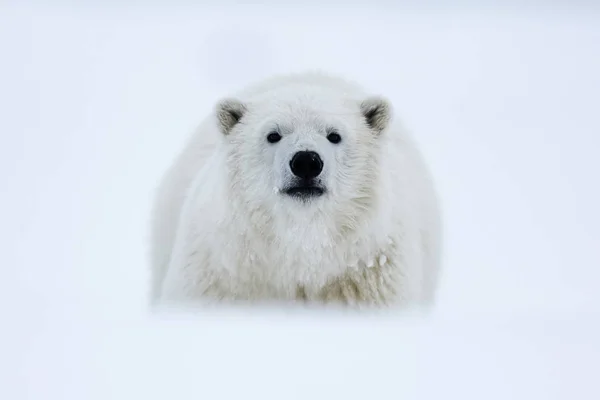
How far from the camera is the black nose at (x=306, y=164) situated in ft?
17.7

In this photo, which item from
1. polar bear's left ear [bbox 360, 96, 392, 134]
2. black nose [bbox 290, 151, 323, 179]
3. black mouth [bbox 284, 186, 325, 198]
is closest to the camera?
black nose [bbox 290, 151, 323, 179]

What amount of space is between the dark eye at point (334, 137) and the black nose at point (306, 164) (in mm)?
328

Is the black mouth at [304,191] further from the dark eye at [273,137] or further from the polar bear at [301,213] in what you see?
the dark eye at [273,137]

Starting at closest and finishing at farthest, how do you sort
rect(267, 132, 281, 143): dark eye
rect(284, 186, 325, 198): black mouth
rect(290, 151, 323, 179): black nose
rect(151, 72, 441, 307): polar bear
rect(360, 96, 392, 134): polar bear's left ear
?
rect(290, 151, 323, 179): black nose < rect(284, 186, 325, 198): black mouth < rect(151, 72, 441, 307): polar bear < rect(267, 132, 281, 143): dark eye < rect(360, 96, 392, 134): polar bear's left ear

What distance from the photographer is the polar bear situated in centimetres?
564

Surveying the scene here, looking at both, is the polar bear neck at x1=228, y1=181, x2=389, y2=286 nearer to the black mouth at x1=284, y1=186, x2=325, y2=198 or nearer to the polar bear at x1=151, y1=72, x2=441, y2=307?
the polar bear at x1=151, y1=72, x2=441, y2=307

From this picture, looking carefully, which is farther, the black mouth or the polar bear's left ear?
the polar bear's left ear

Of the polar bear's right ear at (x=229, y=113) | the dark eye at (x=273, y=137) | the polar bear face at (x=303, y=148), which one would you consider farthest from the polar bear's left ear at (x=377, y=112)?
the polar bear's right ear at (x=229, y=113)

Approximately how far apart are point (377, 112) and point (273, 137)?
0.74 m

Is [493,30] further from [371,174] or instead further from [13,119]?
[371,174]

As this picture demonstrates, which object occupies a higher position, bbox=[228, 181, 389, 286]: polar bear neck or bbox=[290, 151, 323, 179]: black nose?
bbox=[290, 151, 323, 179]: black nose

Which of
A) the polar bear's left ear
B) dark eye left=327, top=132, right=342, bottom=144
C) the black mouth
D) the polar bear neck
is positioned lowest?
the polar bear neck

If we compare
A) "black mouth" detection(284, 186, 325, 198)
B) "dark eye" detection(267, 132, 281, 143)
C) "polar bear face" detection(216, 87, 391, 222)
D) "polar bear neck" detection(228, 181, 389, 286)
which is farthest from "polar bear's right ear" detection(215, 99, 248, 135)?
"black mouth" detection(284, 186, 325, 198)

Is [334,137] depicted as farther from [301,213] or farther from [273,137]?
[301,213]
